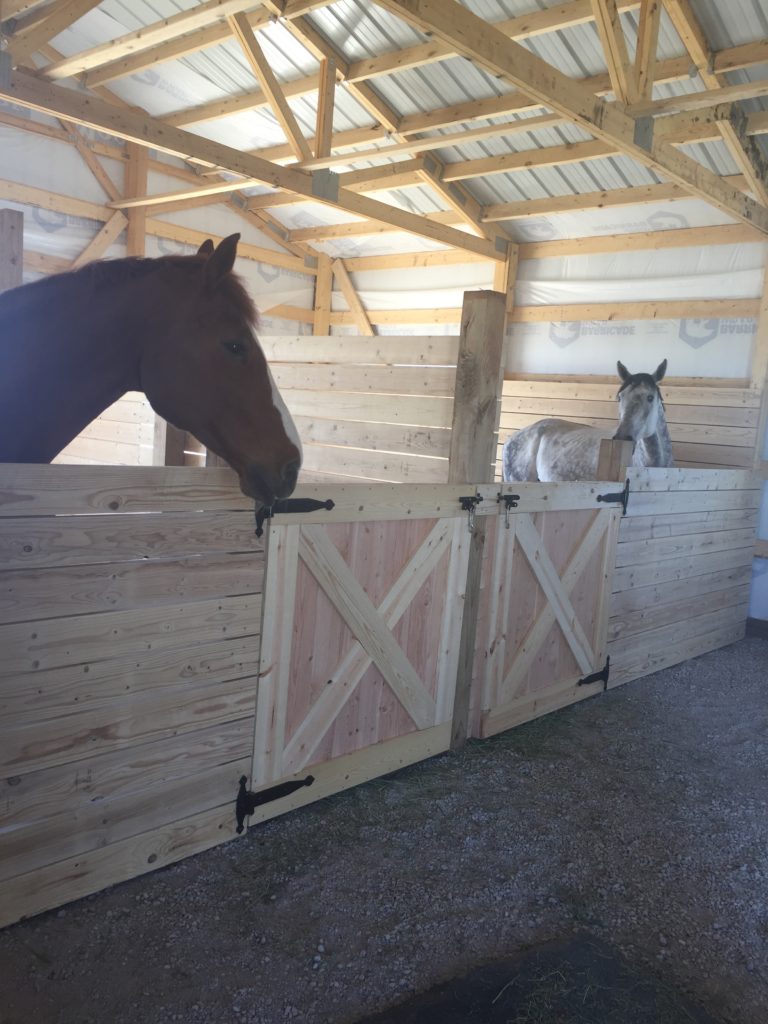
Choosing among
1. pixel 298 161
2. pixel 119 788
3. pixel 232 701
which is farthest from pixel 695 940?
pixel 298 161

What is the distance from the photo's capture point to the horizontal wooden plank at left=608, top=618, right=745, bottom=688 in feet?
15.2

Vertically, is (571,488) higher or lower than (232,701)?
higher

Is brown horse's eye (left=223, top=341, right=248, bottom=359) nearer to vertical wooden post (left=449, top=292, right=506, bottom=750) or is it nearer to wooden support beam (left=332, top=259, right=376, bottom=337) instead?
vertical wooden post (left=449, top=292, right=506, bottom=750)

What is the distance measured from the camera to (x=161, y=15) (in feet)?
21.4

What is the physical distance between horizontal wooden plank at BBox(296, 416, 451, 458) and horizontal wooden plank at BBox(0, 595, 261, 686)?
4.27ft

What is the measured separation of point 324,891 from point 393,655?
0.97 m

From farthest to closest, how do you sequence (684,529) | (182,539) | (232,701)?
(684,529) → (232,701) → (182,539)

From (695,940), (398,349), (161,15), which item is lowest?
(695,940)

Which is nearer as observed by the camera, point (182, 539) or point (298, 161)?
point (182, 539)

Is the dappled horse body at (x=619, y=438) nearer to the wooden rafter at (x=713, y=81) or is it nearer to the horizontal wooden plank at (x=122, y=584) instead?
the wooden rafter at (x=713, y=81)

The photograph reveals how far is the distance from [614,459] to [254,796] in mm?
2884

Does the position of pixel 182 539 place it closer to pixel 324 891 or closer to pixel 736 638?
pixel 324 891

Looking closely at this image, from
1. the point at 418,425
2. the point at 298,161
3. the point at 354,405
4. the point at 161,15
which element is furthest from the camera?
the point at 161,15

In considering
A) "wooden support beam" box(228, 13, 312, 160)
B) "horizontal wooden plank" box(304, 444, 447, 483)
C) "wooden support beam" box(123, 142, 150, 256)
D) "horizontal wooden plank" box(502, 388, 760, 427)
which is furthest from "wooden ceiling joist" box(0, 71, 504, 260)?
"horizontal wooden plank" box(304, 444, 447, 483)
